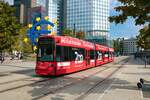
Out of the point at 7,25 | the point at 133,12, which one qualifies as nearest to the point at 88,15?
the point at 7,25

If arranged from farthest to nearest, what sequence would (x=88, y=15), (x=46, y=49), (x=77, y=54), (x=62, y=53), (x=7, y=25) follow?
1. (x=88, y=15)
2. (x=77, y=54)
3. (x=62, y=53)
4. (x=46, y=49)
5. (x=7, y=25)

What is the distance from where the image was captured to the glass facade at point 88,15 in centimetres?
16690

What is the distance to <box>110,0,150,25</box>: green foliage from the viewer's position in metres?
16.6

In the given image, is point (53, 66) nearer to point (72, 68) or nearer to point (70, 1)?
point (72, 68)

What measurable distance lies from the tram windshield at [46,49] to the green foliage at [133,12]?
659 cm

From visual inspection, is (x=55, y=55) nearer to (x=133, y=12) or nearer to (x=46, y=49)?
(x=46, y=49)

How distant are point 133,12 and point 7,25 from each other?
8.93 metres

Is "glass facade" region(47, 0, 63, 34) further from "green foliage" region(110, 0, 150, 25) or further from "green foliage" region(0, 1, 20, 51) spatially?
"green foliage" region(110, 0, 150, 25)

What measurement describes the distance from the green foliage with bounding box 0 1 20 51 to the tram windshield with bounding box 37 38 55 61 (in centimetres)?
225

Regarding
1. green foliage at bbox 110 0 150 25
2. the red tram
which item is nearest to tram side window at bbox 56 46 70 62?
the red tram

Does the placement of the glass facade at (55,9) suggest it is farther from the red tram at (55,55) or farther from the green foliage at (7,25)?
the green foliage at (7,25)

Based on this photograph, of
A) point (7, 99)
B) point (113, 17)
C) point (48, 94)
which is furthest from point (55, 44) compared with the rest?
point (7, 99)

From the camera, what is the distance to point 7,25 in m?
21.9

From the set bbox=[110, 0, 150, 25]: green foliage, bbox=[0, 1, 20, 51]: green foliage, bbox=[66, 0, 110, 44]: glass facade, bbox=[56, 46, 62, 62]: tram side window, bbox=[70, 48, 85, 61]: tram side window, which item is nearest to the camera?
bbox=[110, 0, 150, 25]: green foliage
